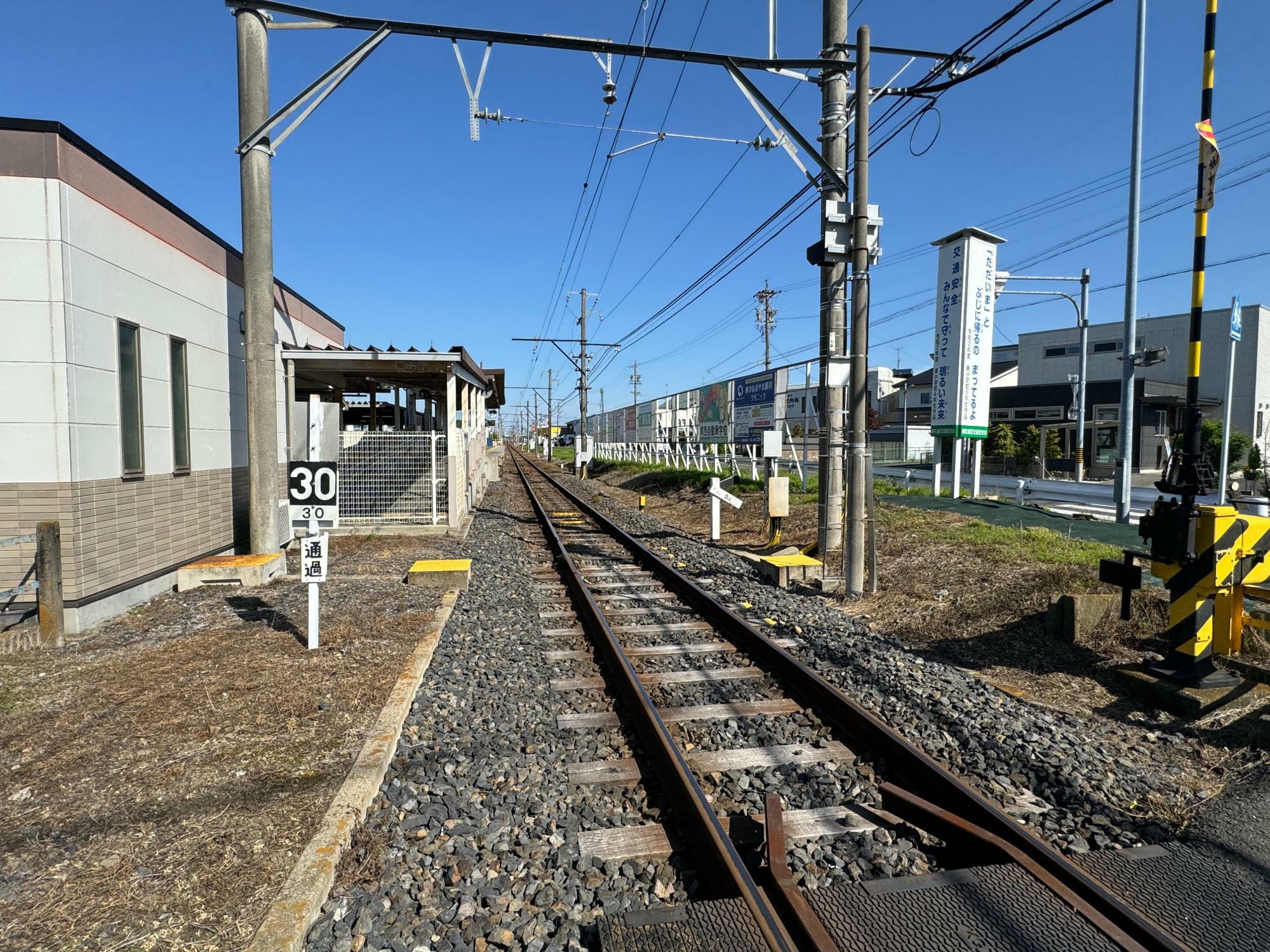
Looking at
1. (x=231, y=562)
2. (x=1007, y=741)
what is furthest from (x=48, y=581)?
(x=1007, y=741)

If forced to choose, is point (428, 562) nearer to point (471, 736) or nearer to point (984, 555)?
point (471, 736)

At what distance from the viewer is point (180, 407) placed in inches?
364

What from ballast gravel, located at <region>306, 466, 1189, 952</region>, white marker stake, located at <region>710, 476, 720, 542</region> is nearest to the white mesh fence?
white marker stake, located at <region>710, 476, 720, 542</region>

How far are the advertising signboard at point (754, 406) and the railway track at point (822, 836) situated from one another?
12.5 m

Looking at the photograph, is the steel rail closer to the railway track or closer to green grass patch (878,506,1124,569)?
the railway track

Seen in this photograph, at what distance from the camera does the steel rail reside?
9.62 ft

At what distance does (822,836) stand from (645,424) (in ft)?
106

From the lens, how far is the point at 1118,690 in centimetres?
561

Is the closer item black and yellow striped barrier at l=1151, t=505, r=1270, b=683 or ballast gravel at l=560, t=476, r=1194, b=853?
ballast gravel at l=560, t=476, r=1194, b=853

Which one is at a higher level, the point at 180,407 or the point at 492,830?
the point at 180,407

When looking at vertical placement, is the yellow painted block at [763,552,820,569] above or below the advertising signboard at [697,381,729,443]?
below

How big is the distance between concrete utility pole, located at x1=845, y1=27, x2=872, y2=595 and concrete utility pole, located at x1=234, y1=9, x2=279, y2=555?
7546 mm

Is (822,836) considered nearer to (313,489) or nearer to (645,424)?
(313,489)

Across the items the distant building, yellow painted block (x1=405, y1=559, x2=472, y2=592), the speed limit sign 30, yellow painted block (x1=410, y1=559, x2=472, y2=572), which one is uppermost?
the distant building
